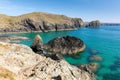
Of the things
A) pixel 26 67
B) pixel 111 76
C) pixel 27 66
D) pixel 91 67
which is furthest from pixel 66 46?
pixel 26 67

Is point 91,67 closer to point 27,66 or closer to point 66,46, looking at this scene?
point 27,66

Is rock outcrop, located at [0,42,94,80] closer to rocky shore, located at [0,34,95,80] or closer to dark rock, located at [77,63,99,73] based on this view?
rocky shore, located at [0,34,95,80]

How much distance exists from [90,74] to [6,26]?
528 ft

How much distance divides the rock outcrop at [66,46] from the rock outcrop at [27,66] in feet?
115

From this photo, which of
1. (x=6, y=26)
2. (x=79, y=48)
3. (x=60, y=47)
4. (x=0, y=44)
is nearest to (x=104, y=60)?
(x=79, y=48)

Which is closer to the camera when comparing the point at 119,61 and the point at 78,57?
the point at 119,61

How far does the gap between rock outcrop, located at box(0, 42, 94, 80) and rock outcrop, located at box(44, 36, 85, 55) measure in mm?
35200

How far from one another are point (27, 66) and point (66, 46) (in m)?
45.2

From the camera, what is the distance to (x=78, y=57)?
71812 millimetres

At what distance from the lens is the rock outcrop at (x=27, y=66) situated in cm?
3377

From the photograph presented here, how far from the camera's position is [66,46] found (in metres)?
81.8

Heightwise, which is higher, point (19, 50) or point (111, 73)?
point (19, 50)

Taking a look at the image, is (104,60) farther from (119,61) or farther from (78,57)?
(78,57)

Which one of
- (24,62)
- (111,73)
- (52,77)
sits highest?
(24,62)
